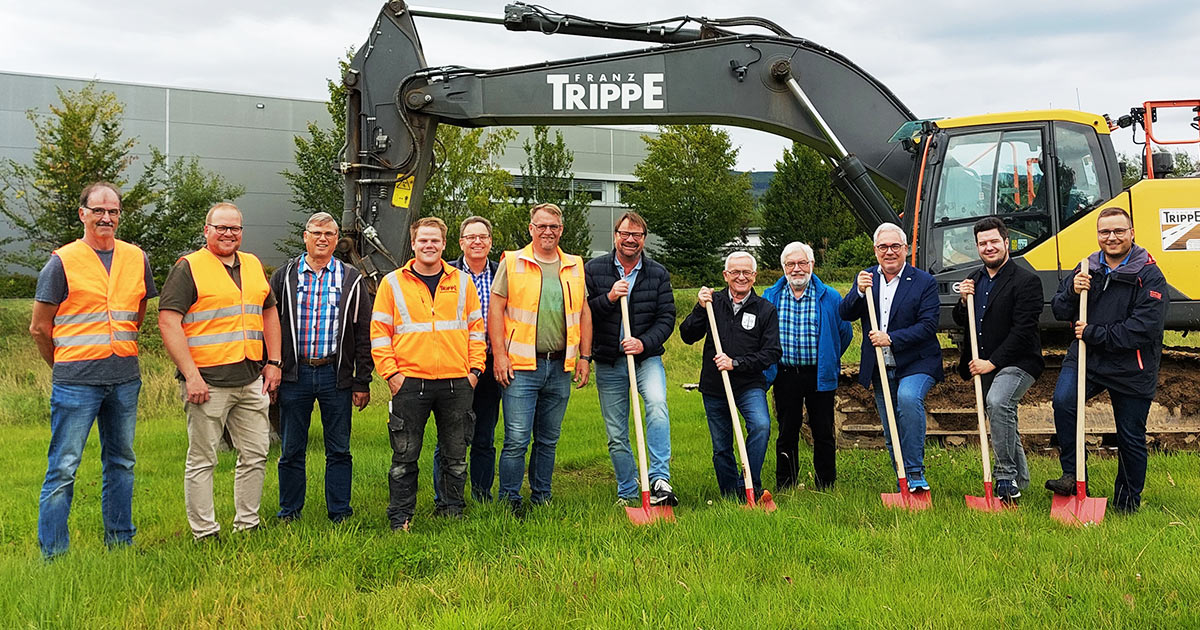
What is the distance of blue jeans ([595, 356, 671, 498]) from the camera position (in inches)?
222

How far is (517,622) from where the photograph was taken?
3.66m

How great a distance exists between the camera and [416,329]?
5.16m

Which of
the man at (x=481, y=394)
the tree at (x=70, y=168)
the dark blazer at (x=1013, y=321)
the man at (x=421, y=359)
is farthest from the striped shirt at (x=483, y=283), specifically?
the tree at (x=70, y=168)

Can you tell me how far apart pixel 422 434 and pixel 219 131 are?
27.2m

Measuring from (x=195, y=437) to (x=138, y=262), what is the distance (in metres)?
1.05

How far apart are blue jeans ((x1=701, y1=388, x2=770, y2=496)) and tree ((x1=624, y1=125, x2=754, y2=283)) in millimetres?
22142

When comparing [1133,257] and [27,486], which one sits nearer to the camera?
[1133,257]

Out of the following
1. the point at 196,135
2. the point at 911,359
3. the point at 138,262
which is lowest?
the point at 911,359

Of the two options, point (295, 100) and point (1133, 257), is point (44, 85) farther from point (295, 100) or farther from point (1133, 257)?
point (1133, 257)

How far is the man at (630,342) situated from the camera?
5645 mm

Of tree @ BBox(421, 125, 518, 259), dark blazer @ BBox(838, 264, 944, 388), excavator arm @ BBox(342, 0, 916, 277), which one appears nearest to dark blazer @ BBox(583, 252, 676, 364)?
dark blazer @ BBox(838, 264, 944, 388)

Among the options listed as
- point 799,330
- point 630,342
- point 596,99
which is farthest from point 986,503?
point 596,99

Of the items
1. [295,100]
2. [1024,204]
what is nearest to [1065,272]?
[1024,204]

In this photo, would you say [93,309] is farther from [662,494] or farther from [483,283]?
[662,494]
